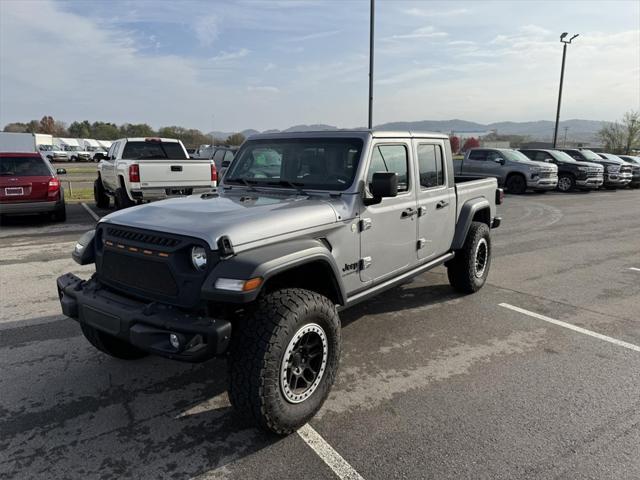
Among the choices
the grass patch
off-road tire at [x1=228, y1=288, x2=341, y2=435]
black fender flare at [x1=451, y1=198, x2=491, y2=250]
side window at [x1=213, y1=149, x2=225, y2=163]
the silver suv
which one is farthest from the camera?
the silver suv

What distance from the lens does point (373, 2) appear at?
1568 cm

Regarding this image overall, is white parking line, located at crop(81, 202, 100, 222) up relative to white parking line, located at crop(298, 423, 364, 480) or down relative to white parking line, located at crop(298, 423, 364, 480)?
down

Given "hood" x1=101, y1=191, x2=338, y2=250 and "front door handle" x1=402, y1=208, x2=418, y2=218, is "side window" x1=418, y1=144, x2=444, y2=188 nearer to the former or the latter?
"front door handle" x1=402, y1=208, x2=418, y2=218

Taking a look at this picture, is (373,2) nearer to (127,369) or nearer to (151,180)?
(151,180)

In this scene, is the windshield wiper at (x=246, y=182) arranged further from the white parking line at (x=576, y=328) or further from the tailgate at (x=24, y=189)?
the tailgate at (x=24, y=189)

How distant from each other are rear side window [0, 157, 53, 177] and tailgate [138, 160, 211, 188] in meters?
2.57

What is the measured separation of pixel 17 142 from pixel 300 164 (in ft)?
172

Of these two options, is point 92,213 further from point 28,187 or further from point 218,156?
point 218,156

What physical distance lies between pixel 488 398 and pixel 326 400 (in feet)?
3.93

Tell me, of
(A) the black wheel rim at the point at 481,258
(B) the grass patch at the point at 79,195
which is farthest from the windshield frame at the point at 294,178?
(B) the grass patch at the point at 79,195

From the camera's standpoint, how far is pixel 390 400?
11.1 feet

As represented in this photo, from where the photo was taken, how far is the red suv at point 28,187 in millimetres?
9984

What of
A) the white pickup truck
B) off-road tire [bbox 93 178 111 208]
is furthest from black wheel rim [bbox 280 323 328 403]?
off-road tire [bbox 93 178 111 208]

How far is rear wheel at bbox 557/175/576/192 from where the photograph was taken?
2073 centimetres
